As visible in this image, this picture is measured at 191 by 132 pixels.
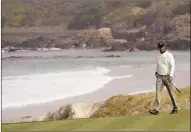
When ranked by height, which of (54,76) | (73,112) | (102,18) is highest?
(102,18)

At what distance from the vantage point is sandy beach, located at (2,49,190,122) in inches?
440

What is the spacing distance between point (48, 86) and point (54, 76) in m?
0.46

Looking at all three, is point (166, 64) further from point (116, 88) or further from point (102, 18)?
point (102, 18)

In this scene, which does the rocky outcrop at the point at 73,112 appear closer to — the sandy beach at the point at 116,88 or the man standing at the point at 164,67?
the sandy beach at the point at 116,88

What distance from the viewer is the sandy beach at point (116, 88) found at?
440 inches

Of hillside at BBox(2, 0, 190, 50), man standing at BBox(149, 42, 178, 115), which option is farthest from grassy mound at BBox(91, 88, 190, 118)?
man standing at BBox(149, 42, 178, 115)

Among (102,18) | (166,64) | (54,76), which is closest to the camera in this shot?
(166,64)

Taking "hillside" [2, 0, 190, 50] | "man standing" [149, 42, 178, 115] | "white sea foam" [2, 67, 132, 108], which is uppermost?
"hillside" [2, 0, 190, 50]

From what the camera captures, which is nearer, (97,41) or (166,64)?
(166,64)

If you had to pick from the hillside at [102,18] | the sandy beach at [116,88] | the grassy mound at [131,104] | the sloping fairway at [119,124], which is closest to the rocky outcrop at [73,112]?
the sandy beach at [116,88]

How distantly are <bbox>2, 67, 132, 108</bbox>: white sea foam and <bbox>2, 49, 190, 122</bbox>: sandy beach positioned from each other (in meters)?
0.17

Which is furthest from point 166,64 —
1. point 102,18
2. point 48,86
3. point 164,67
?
point 102,18

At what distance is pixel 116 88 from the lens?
1508 cm

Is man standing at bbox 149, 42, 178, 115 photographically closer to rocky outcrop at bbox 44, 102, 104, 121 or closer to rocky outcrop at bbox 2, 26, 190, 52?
rocky outcrop at bbox 2, 26, 190, 52
